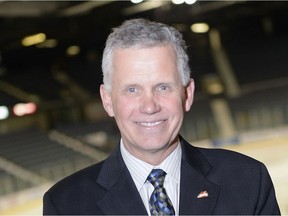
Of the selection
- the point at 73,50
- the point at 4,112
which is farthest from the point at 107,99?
the point at 73,50

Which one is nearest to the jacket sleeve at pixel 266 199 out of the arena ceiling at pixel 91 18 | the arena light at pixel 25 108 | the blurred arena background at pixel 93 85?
the blurred arena background at pixel 93 85

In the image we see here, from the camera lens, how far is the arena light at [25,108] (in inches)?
342

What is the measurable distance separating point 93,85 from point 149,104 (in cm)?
911

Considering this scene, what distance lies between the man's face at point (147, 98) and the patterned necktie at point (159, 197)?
0.14 feet

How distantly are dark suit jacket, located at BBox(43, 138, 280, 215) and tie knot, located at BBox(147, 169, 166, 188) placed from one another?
0.04 metres

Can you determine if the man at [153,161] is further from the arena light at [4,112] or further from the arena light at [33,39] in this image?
the arena light at [33,39]

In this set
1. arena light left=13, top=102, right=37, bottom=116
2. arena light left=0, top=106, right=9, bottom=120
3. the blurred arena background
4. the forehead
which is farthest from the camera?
arena light left=13, top=102, right=37, bottom=116

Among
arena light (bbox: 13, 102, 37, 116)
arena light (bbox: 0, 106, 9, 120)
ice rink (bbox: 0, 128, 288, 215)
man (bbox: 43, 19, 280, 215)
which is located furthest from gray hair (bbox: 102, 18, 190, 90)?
arena light (bbox: 13, 102, 37, 116)

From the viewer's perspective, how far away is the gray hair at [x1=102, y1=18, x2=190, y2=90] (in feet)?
3.11

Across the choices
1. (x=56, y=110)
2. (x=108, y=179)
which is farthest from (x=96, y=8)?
(x=108, y=179)

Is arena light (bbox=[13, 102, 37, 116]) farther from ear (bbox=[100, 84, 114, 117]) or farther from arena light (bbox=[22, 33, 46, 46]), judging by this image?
ear (bbox=[100, 84, 114, 117])

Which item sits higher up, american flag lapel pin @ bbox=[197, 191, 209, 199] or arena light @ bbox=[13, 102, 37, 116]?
arena light @ bbox=[13, 102, 37, 116]

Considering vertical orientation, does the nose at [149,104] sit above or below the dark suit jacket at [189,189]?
above

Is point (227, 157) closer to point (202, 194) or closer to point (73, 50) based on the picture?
point (202, 194)
